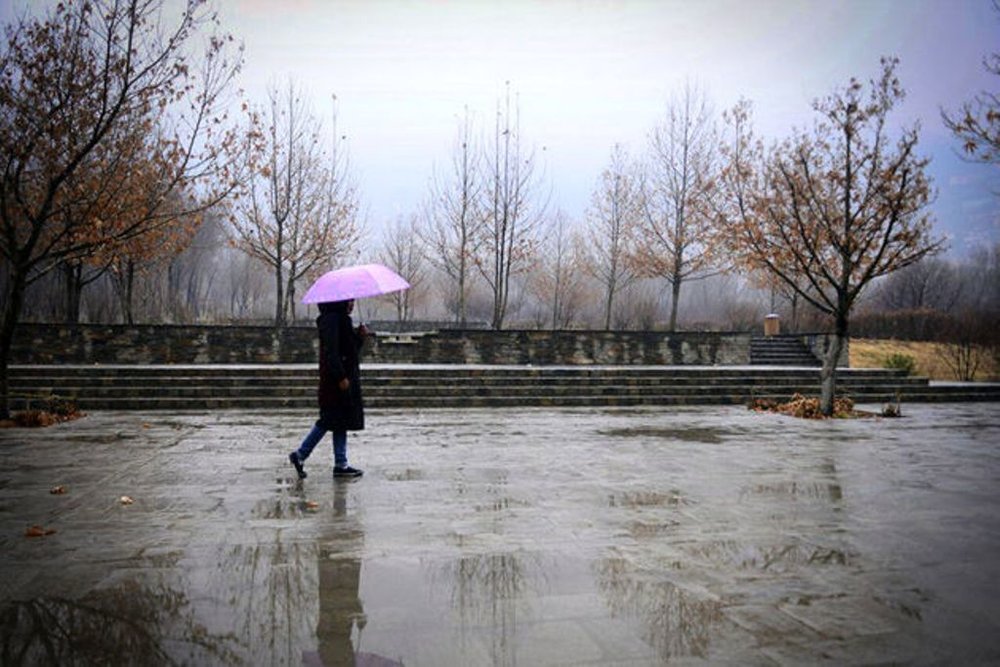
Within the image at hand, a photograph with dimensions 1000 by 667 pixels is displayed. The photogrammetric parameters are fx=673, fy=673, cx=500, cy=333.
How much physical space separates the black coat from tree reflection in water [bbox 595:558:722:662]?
11.0 feet

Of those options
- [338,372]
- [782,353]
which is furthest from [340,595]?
[782,353]

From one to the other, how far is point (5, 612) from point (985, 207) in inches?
7614

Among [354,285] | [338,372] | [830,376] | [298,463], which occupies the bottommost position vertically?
[298,463]

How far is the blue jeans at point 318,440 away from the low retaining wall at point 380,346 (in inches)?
509

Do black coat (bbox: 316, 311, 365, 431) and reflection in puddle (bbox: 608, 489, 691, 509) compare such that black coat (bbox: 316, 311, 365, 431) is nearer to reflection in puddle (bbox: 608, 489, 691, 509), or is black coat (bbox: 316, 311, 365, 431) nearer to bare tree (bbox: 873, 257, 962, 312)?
reflection in puddle (bbox: 608, 489, 691, 509)

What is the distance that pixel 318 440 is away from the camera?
677cm

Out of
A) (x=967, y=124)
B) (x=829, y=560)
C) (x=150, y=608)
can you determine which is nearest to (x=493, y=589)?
(x=150, y=608)

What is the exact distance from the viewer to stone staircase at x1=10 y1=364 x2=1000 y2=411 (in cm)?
1365

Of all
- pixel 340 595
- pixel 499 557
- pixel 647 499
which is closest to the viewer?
pixel 340 595

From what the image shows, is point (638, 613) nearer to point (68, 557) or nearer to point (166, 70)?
point (68, 557)

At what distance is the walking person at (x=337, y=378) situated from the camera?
21.5 feet

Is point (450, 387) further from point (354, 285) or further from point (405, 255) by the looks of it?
point (405, 255)

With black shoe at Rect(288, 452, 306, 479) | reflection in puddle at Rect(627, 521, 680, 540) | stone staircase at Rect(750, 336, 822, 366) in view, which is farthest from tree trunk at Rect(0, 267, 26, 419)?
stone staircase at Rect(750, 336, 822, 366)

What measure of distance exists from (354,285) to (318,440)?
64.6 inches
